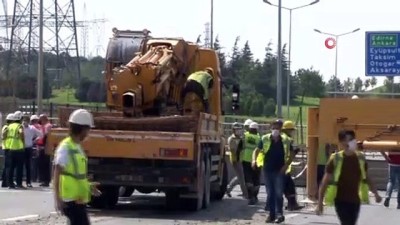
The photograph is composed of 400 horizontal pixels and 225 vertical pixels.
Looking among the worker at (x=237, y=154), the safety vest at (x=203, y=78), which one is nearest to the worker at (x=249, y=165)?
the worker at (x=237, y=154)

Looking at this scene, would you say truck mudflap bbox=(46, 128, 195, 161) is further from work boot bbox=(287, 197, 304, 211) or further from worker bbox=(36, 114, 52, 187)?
worker bbox=(36, 114, 52, 187)

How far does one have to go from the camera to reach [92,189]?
12039 mm

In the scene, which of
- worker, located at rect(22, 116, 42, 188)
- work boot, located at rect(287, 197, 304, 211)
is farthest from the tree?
work boot, located at rect(287, 197, 304, 211)

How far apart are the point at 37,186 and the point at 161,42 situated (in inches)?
301

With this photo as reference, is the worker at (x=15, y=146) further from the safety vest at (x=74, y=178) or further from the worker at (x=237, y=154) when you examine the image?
the safety vest at (x=74, y=178)

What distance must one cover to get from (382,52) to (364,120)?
51.6 ft

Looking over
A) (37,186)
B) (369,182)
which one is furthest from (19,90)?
(369,182)

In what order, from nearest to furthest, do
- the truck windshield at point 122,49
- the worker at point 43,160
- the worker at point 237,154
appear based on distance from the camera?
the truck windshield at point 122,49
the worker at point 237,154
the worker at point 43,160

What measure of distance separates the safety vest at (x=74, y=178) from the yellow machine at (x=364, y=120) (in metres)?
9.40

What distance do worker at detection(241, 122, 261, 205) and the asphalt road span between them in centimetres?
32

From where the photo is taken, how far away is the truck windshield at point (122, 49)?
23422 mm

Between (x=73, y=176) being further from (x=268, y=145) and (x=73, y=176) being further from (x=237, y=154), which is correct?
(x=237, y=154)

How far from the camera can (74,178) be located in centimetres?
1141

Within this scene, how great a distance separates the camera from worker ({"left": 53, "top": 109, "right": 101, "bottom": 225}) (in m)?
11.3
